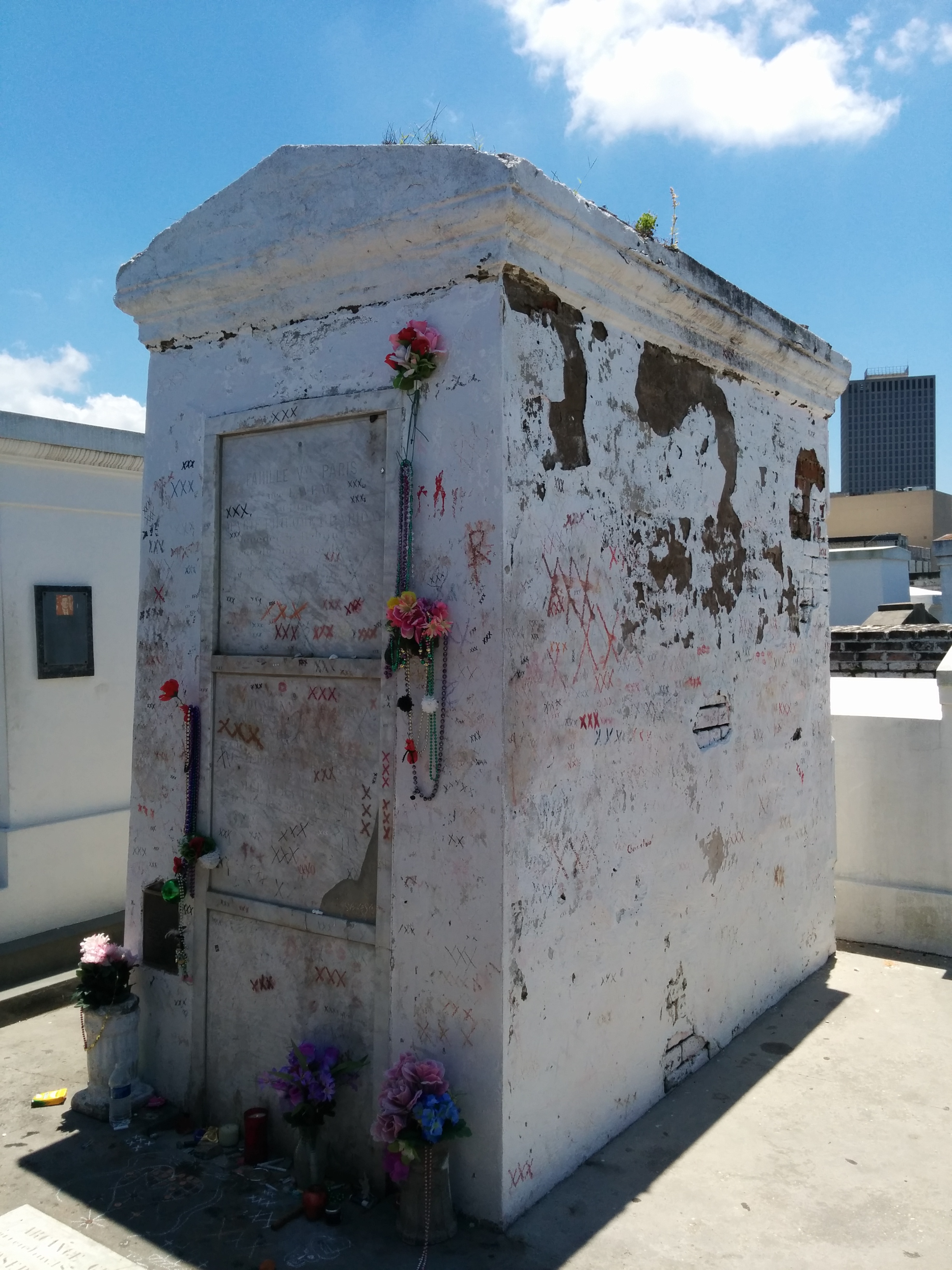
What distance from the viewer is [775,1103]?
4371mm

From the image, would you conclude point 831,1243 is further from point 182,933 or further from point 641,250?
point 641,250

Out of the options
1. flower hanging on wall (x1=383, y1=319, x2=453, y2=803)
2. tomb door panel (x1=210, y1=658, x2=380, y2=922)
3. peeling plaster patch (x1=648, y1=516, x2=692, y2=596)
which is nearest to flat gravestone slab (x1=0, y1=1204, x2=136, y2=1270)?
tomb door panel (x1=210, y1=658, x2=380, y2=922)

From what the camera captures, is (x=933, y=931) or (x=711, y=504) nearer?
(x=711, y=504)

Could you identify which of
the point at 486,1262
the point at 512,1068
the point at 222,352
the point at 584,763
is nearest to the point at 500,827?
the point at 584,763

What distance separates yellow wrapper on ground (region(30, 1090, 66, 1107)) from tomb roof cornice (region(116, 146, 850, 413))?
338 cm

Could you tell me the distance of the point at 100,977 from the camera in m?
4.27

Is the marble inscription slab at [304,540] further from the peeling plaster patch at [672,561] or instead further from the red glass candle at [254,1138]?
the red glass candle at [254,1138]

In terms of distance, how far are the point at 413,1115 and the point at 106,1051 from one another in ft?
5.49

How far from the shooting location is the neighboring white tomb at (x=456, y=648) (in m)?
3.46

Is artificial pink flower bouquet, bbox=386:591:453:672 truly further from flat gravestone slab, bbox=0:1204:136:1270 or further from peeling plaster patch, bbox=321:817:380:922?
flat gravestone slab, bbox=0:1204:136:1270

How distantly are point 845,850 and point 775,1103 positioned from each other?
256cm

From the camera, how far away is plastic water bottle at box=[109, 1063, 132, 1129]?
4117 mm

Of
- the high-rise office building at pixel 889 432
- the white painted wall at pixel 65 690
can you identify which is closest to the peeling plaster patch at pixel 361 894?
the white painted wall at pixel 65 690

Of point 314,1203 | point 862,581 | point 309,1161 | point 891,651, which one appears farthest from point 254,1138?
point 862,581
